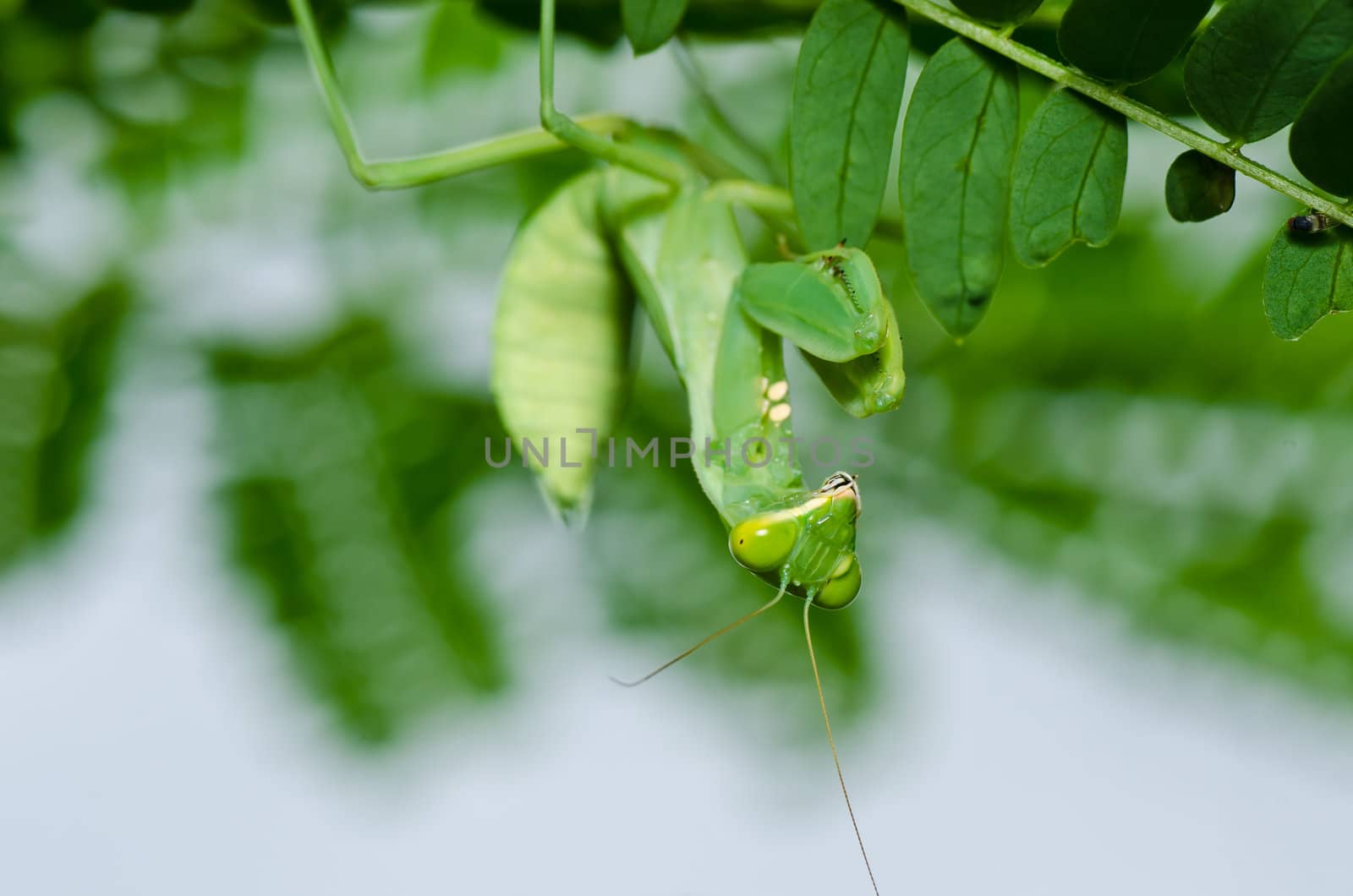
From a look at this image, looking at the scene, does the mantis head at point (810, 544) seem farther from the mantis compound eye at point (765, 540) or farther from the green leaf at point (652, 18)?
the green leaf at point (652, 18)

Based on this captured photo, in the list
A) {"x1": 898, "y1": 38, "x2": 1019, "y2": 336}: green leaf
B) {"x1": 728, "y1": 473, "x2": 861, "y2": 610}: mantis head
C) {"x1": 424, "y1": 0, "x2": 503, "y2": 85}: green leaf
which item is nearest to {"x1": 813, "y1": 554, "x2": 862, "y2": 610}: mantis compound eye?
{"x1": 728, "y1": 473, "x2": 861, "y2": 610}: mantis head

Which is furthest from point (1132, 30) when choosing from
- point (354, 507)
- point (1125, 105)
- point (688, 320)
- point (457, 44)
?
point (354, 507)

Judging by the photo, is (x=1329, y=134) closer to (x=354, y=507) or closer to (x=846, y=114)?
(x=846, y=114)

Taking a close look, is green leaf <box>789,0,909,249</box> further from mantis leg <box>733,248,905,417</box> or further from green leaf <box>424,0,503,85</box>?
green leaf <box>424,0,503,85</box>

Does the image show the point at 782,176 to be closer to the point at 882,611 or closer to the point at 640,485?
the point at 640,485

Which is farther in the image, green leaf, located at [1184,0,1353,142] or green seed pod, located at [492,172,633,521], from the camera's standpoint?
green seed pod, located at [492,172,633,521]

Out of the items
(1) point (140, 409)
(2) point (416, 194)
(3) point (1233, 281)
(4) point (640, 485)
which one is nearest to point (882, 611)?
(4) point (640, 485)
